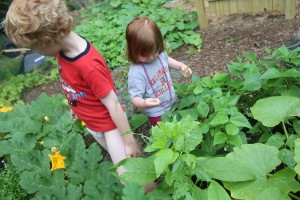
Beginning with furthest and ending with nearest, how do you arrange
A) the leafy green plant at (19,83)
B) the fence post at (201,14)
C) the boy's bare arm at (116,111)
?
the leafy green plant at (19,83), the fence post at (201,14), the boy's bare arm at (116,111)

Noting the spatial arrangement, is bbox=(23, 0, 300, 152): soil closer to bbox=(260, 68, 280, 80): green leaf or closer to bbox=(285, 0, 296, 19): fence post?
bbox=(285, 0, 296, 19): fence post

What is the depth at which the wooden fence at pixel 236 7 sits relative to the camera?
440 centimetres

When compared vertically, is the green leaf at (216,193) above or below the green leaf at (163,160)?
below

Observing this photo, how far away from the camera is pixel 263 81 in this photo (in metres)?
2.18

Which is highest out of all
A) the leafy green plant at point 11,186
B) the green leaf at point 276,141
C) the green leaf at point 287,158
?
the green leaf at point 287,158

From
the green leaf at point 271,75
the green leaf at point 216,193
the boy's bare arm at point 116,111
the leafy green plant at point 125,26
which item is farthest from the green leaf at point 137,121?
the leafy green plant at point 125,26

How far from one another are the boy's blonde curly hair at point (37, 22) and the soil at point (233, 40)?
2.02 metres

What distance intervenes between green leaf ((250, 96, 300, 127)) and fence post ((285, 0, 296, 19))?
2.60 m

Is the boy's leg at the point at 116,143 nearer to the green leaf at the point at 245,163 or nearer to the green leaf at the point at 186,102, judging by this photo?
the green leaf at the point at 186,102

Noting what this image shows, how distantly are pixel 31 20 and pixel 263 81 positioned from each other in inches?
56.7

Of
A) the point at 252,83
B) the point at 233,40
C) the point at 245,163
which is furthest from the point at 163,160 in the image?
the point at 233,40

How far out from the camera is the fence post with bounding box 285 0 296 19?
414 cm

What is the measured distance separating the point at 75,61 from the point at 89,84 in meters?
0.15

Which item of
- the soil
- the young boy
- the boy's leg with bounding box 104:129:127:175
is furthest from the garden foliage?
the soil
